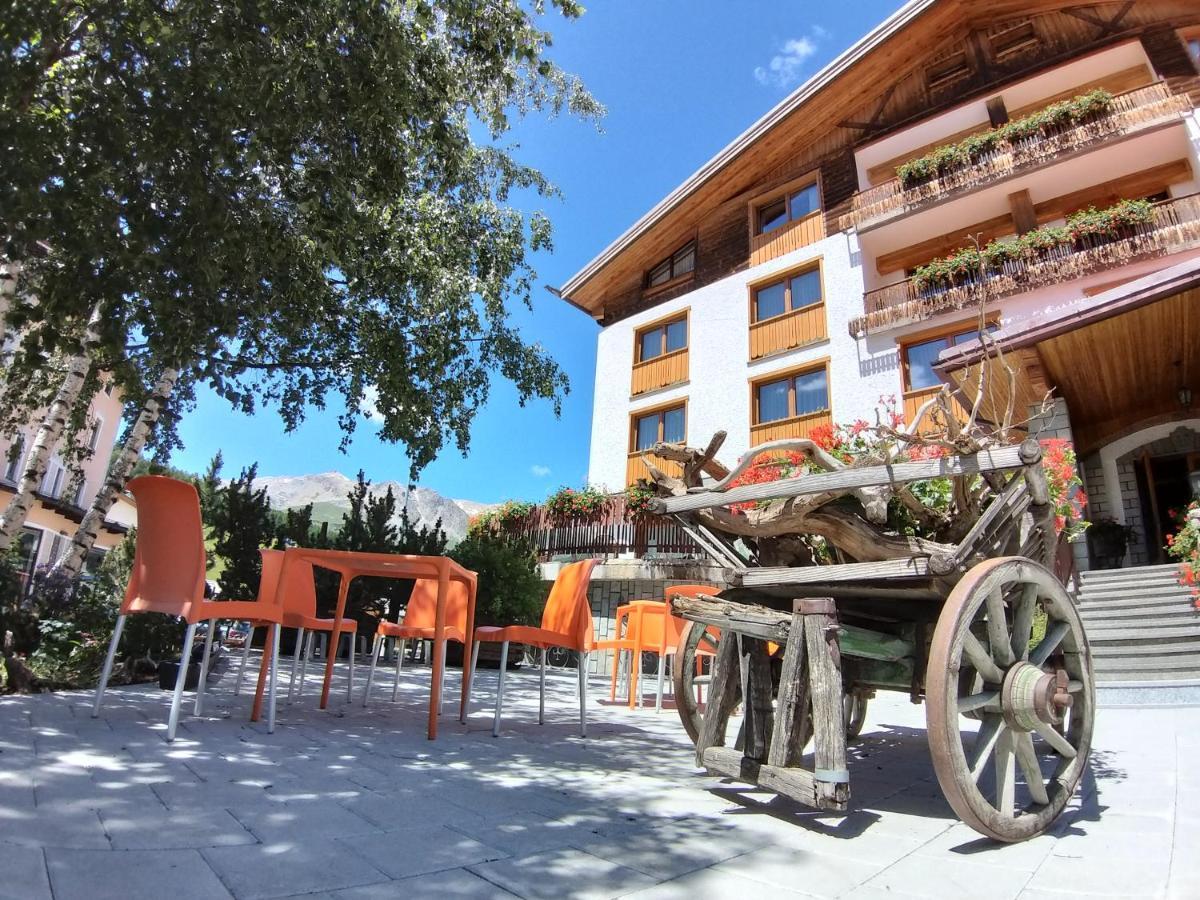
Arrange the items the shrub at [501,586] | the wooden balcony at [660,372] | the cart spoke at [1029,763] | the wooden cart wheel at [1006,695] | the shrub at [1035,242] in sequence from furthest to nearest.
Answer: the wooden balcony at [660,372] < the shrub at [1035,242] < the shrub at [501,586] < the cart spoke at [1029,763] < the wooden cart wheel at [1006,695]

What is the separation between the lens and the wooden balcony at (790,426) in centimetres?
1455

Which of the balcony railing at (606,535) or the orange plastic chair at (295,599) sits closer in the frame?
the orange plastic chair at (295,599)

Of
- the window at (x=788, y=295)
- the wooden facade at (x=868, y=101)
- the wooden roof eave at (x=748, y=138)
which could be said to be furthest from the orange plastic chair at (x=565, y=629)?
the wooden roof eave at (x=748, y=138)

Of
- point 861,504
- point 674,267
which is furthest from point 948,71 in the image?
point 861,504

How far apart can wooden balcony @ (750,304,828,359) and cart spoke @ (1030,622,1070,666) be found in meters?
13.6

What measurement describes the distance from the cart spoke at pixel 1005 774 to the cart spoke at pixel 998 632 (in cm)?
23

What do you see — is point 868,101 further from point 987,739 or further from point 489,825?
point 489,825

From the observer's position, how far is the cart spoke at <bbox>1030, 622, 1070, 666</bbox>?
2.29 m

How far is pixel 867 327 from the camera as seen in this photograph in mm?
14258

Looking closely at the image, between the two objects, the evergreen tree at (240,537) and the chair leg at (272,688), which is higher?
the evergreen tree at (240,537)

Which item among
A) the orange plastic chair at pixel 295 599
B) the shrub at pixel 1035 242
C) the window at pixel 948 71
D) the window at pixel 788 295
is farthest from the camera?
the window at pixel 788 295

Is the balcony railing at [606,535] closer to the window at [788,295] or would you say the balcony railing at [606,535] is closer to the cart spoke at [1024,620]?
the window at [788,295]

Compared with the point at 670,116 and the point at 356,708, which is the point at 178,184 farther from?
the point at 670,116

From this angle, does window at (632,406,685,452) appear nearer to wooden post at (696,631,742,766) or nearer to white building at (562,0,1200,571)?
white building at (562,0,1200,571)
